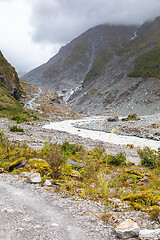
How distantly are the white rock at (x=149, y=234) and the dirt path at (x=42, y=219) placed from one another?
0.47 meters

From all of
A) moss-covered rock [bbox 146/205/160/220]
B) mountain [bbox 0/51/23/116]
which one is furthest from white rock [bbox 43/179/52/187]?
mountain [bbox 0/51/23/116]

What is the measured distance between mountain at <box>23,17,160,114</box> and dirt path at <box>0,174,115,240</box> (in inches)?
1940

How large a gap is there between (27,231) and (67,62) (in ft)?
535

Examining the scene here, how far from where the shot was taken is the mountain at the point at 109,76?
57206mm

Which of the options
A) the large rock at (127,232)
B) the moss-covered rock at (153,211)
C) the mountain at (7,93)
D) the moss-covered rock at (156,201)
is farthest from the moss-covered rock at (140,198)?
the mountain at (7,93)

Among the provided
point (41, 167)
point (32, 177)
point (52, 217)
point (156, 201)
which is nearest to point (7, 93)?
point (41, 167)

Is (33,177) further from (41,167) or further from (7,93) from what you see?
(7,93)

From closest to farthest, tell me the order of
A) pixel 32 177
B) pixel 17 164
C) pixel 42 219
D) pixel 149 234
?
pixel 149 234, pixel 42 219, pixel 32 177, pixel 17 164

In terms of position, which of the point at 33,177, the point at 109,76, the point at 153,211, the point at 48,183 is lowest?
the point at 153,211

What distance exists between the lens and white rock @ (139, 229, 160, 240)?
2.59 m

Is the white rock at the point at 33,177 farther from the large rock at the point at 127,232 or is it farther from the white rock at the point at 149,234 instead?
A: the white rock at the point at 149,234

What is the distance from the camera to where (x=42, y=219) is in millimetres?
3039

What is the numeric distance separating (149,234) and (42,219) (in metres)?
1.83

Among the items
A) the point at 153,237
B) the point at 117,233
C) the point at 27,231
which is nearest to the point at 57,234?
the point at 27,231
